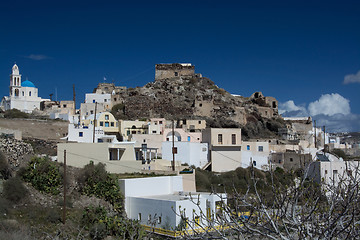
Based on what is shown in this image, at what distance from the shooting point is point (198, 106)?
48.8 meters

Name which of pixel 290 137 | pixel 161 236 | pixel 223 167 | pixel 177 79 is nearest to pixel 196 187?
pixel 223 167

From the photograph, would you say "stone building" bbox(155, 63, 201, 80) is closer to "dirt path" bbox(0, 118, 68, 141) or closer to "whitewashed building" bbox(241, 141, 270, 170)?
"whitewashed building" bbox(241, 141, 270, 170)

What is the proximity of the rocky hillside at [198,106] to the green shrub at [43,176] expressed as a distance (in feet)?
84.1

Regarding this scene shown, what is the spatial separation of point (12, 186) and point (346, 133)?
365ft

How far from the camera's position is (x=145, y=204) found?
19.5 metres

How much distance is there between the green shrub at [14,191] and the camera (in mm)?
18234

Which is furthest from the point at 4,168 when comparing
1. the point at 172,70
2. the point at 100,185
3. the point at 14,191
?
the point at 172,70

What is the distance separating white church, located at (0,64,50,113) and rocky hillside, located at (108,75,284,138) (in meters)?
11.0

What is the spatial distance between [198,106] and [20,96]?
23.4m

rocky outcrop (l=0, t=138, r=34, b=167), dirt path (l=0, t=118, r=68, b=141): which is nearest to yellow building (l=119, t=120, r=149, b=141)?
dirt path (l=0, t=118, r=68, b=141)

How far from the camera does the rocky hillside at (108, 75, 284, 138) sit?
47562mm

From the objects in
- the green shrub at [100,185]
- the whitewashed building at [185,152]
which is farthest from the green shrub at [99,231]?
the whitewashed building at [185,152]

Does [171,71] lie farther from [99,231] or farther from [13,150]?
[99,231]

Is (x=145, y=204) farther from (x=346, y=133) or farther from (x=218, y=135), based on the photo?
(x=346, y=133)
